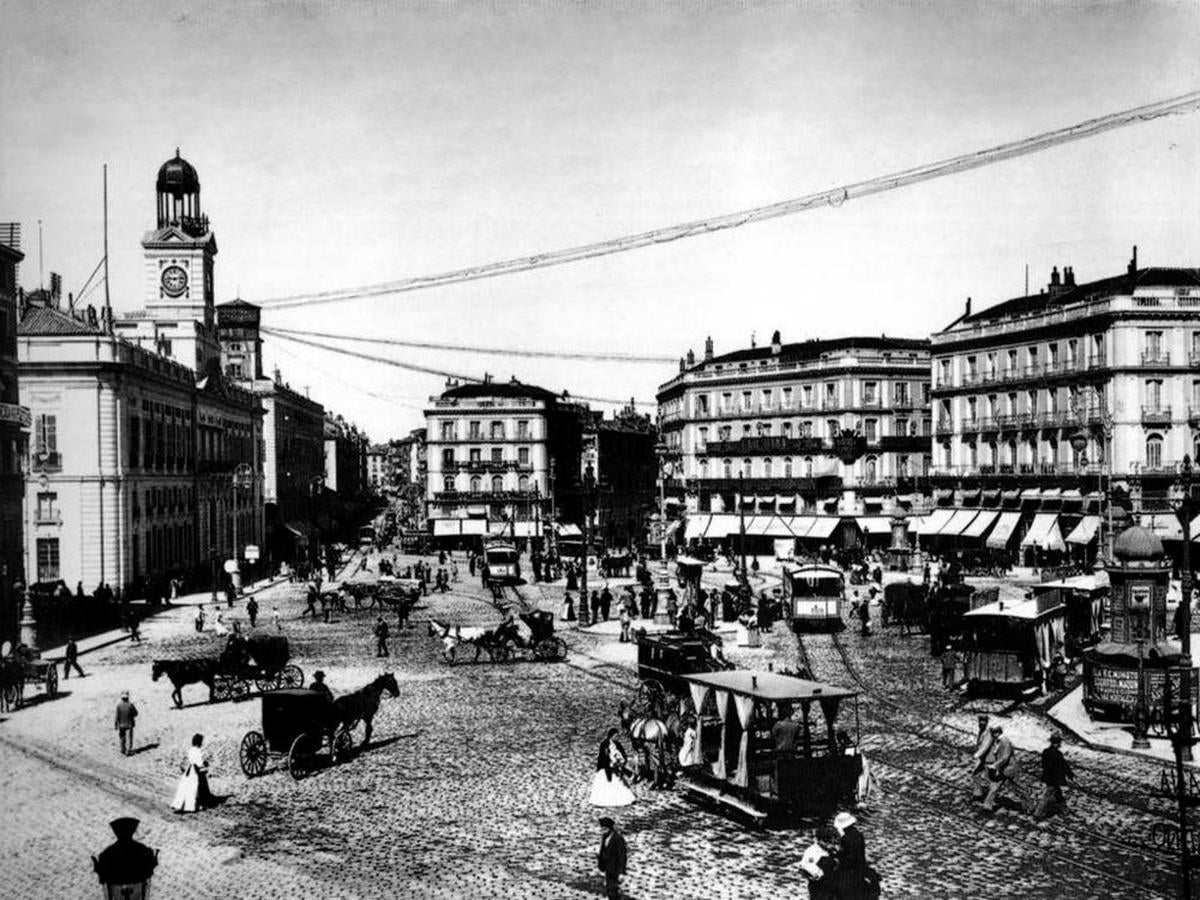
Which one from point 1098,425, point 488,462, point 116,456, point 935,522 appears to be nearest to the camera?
point 116,456

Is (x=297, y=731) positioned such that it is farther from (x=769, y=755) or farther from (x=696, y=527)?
(x=696, y=527)

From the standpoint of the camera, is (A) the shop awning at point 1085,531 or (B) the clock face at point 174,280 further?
(B) the clock face at point 174,280

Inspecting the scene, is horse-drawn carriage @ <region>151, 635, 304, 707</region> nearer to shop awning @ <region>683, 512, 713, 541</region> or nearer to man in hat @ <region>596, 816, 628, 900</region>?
man in hat @ <region>596, 816, 628, 900</region>

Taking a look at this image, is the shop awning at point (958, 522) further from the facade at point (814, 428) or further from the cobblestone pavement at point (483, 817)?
the cobblestone pavement at point (483, 817)

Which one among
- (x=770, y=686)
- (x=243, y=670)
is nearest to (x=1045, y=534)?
(x=243, y=670)

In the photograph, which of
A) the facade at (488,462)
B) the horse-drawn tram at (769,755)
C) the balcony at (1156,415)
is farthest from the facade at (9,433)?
the facade at (488,462)

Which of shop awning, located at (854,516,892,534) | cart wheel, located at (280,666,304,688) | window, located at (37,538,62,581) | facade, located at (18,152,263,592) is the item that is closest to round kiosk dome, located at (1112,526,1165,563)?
cart wheel, located at (280,666,304,688)
